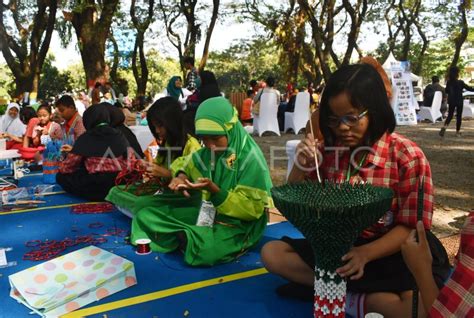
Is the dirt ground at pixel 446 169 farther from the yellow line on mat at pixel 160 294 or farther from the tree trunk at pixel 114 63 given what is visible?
the tree trunk at pixel 114 63

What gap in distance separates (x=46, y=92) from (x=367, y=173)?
113 feet

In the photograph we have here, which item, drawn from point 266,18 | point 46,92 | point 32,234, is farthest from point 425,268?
point 46,92

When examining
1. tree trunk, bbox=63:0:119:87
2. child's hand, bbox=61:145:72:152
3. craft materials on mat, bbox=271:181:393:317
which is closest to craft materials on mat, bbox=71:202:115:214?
child's hand, bbox=61:145:72:152

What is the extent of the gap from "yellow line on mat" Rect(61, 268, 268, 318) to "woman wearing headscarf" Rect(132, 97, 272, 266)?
195mm

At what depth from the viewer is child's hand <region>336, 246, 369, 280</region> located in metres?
1.82

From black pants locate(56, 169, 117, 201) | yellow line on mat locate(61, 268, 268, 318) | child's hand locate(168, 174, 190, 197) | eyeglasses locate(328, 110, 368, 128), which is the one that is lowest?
yellow line on mat locate(61, 268, 268, 318)

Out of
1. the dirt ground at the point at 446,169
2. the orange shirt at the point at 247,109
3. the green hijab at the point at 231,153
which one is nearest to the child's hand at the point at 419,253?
the green hijab at the point at 231,153

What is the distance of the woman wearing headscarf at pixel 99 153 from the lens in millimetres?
4730

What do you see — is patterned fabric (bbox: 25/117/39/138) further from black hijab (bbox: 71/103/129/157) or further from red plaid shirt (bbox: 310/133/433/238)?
red plaid shirt (bbox: 310/133/433/238)

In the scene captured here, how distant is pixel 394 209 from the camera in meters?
2.07

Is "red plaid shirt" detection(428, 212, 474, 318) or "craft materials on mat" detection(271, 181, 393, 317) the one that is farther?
"craft materials on mat" detection(271, 181, 393, 317)

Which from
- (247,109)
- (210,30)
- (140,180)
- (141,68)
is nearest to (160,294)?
(140,180)

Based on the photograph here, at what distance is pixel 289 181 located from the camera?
2199 mm

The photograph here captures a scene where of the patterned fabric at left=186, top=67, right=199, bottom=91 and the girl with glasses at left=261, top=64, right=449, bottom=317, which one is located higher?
the patterned fabric at left=186, top=67, right=199, bottom=91
